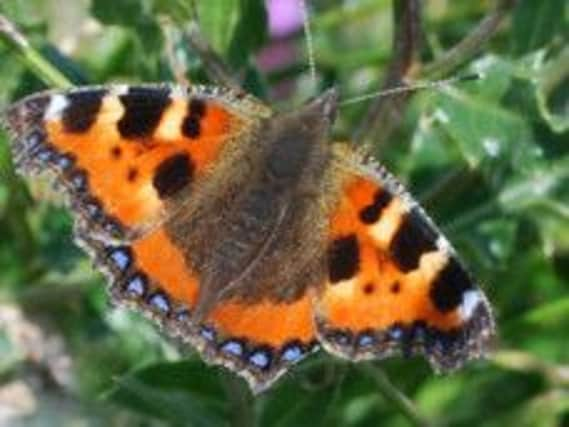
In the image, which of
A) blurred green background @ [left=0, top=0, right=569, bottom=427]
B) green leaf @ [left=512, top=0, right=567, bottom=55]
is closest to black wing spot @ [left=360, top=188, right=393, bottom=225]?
blurred green background @ [left=0, top=0, right=569, bottom=427]

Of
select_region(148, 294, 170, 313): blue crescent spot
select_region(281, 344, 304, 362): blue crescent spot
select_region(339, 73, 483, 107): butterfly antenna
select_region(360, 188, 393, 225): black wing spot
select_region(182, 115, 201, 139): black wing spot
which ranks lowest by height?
select_region(281, 344, 304, 362): blue crescent spot

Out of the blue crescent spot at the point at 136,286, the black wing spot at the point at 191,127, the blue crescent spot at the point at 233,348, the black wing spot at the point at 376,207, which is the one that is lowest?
the blue crescent spot at the point at 233,348

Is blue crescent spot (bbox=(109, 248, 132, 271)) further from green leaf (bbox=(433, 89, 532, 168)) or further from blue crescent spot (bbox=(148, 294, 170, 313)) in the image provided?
green leaf (bbox=(433, 89, 532, 168))

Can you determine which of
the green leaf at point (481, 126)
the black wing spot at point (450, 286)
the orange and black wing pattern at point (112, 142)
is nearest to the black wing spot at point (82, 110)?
the orange and black wing pattern at point (112, 142)

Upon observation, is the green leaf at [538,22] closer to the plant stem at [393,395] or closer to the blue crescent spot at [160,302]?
the plant stem at [393,395]

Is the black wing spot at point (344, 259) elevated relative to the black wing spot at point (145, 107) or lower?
lower

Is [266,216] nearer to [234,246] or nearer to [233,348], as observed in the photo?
[234,246]

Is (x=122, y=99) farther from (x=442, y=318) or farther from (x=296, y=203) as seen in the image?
(x=442, y=318)

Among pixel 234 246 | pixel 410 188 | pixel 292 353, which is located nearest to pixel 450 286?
pixel 292 353
